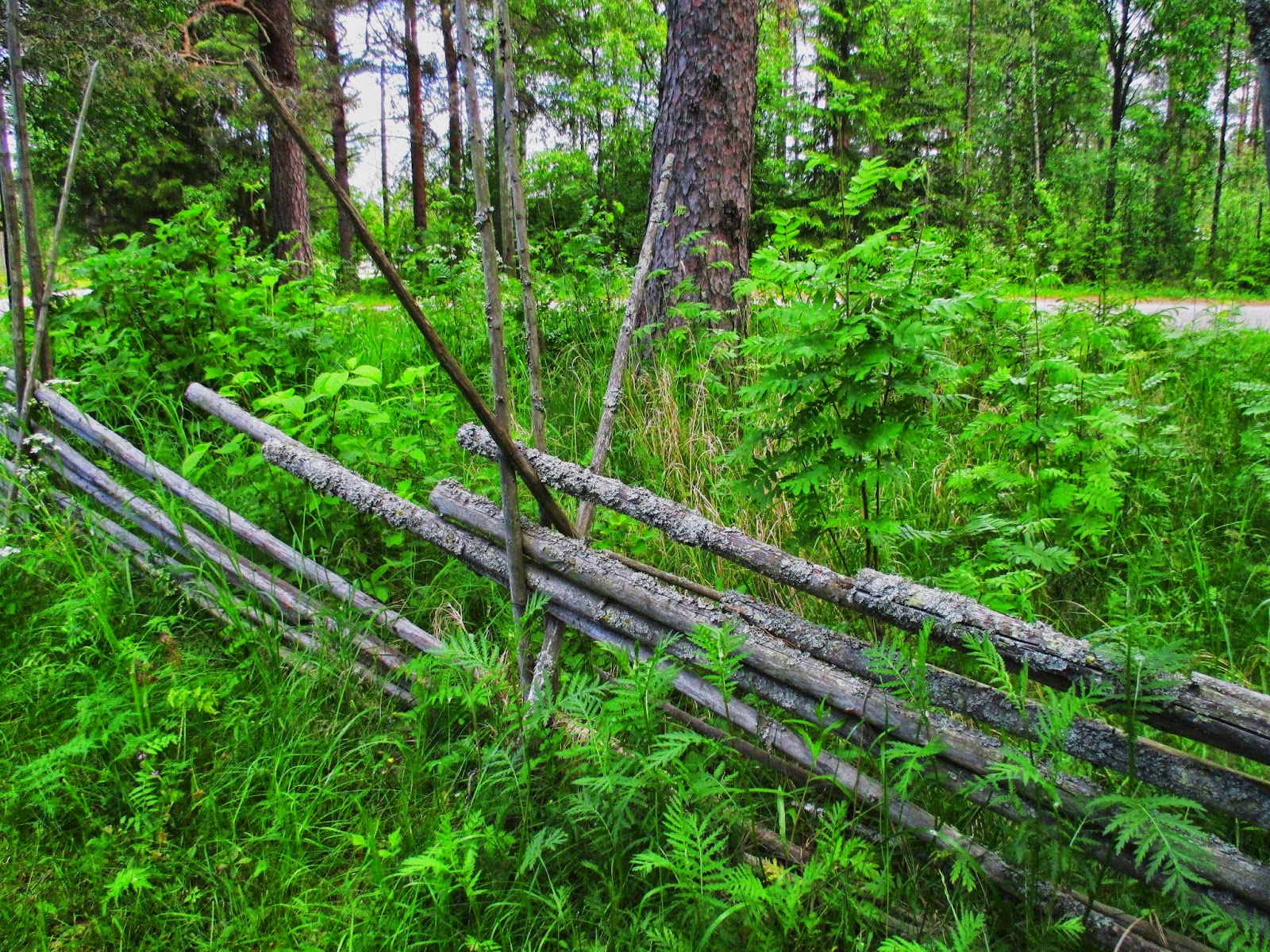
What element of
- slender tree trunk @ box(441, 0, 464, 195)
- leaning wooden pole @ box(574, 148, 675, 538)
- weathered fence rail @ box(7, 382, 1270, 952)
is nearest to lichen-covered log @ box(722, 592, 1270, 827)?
weathered fence rail @ box(7, 382, 1270, 952)

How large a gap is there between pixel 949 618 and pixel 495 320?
1.45m

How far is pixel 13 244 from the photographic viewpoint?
11.8ft

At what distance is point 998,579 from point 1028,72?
84.0 ft

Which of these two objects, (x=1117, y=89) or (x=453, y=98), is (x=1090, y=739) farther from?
(x=1117, y=89)

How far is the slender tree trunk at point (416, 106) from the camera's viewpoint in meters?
17.4

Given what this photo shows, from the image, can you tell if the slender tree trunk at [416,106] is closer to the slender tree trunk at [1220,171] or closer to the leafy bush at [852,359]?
the leafy bush at [852,359]

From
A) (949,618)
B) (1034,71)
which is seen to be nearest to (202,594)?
(949,618)

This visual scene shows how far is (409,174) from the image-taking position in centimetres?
2642

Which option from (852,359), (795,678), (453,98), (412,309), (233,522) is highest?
(453,98)

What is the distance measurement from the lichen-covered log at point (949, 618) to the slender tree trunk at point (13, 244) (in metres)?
2.93

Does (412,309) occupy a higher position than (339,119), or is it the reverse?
(339,119)

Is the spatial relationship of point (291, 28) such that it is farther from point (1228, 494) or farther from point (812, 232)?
point (1228, 494)

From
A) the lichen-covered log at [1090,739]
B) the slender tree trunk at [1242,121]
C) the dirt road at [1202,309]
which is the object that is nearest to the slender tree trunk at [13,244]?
the lichen-covered log at [1090,739]

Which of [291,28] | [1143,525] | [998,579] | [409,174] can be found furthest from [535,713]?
[409,174]
